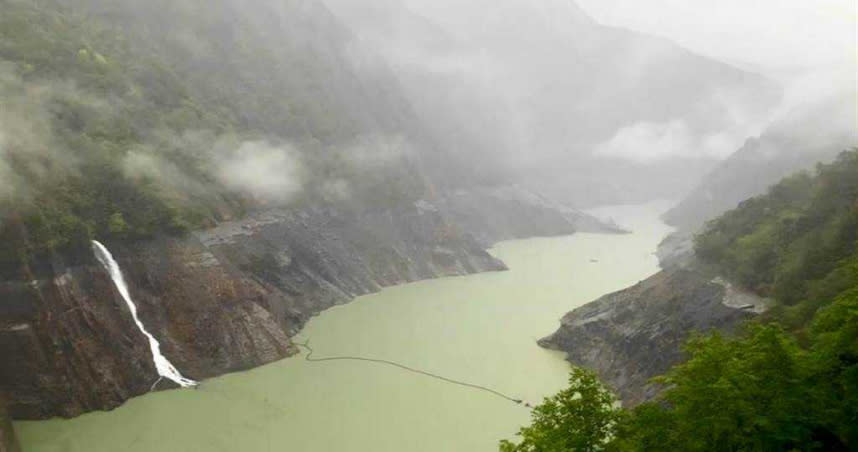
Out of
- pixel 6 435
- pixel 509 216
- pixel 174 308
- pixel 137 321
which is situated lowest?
pixel 6 435

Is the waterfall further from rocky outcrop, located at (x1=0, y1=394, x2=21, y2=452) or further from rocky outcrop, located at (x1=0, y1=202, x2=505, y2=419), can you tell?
rocky outcrop, located at (x1=0, y1=394, x2=21, y2=452)

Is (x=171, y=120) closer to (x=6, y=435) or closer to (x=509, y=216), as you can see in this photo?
(x=6, y=435)

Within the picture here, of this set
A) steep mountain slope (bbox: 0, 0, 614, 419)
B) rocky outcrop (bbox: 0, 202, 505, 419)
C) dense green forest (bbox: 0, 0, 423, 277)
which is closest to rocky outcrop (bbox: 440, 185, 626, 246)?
steep mountain slope (bbox: 0, 0, 614, 419)

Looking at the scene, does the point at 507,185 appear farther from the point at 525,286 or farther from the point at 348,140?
the point at 525,286

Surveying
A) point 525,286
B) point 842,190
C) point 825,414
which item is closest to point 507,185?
point 525,286

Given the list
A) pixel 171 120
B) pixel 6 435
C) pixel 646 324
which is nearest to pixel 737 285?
pixel 646 324

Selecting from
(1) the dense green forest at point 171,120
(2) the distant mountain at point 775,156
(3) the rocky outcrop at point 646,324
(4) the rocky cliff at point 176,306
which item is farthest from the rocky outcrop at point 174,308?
(2) the distant mountain at point 775,156
